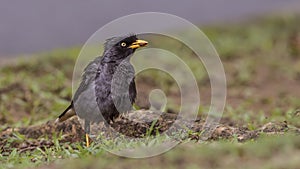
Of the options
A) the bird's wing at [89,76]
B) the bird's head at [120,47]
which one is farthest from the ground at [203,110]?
the bird's head at [120,47]

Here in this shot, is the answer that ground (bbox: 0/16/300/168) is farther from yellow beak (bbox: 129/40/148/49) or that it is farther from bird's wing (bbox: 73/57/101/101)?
yellow beak (bbox: 129/40/148/49)

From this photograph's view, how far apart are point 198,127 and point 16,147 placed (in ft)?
6.17

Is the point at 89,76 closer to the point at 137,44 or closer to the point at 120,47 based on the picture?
the point at 120,47

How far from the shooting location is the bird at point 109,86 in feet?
25.8

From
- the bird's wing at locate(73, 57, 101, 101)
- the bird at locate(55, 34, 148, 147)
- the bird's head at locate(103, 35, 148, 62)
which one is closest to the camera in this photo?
the bird at locate(55, 34, 148, 147)

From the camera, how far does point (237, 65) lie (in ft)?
42.8

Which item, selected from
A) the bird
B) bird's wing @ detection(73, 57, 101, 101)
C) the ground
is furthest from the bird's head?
the ground

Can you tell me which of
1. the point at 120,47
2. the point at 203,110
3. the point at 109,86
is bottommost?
the point at 203,110

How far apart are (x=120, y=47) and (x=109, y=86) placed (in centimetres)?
54

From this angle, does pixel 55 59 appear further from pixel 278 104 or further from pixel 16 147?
pixel 16 147

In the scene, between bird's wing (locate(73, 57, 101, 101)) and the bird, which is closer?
the bird

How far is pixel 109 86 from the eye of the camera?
309 inches

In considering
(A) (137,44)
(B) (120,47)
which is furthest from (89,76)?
(A) (137,44)

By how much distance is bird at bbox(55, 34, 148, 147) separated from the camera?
785 centimetres
